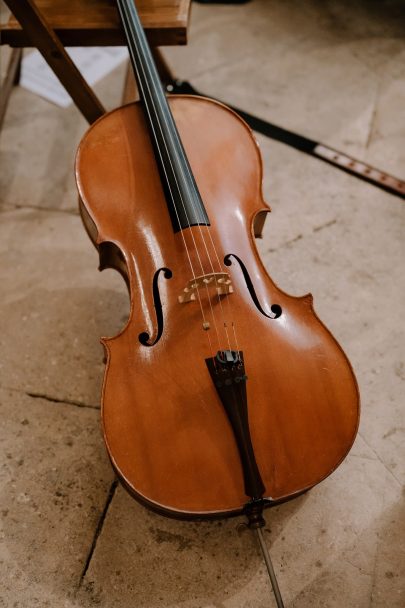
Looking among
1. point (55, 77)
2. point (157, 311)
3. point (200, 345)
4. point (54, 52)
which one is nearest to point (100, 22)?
point (54, 52)

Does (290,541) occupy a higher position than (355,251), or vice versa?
(355,251)

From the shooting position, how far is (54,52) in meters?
1.50

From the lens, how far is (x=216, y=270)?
47.3 inches

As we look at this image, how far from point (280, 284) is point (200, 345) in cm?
76

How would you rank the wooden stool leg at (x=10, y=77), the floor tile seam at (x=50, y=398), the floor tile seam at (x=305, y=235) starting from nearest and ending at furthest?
1. the floor tile seam at (x=50, y=398)
2. the floor tile seam at (x=305, y=235)
3. the wooden stool leg at (x=10, y=77)

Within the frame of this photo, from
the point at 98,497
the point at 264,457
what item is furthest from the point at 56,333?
the point at 264,457

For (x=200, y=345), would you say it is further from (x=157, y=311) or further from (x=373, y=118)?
(x=373, y=118)

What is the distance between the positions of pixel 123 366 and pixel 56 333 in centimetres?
70

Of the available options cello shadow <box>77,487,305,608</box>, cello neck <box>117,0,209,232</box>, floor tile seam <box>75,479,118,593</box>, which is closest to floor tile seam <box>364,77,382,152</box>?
cello neck <box>117,0,209,232</box>

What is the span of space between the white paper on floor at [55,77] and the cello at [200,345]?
1106 mm

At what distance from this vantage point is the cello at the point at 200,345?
3.38 ft

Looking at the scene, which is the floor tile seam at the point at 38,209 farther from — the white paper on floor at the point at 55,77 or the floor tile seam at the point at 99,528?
the floor tile seam at the point at 99,528

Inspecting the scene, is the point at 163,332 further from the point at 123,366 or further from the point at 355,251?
the point at 355,251

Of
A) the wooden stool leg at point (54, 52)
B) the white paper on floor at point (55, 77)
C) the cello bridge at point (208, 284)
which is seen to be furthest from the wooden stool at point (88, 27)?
the cello bridge at point (208, 284)
